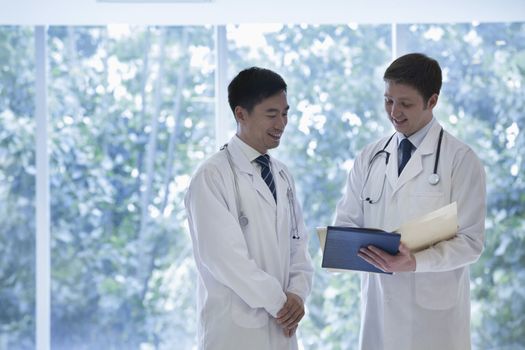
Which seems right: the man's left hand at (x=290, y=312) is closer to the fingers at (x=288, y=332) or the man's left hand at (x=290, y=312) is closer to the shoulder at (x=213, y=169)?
the fingers at (x=288, y=332)

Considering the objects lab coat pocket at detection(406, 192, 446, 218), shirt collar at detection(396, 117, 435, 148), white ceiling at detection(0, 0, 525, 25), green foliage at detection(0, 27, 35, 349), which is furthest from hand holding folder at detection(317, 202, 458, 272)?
green foliage at detection(0, 27, 35, 349)

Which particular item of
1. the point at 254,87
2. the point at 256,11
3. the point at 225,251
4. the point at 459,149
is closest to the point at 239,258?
the point at 225,251

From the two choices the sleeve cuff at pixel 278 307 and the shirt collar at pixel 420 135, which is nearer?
the sleeve cuff at pixel 278 307

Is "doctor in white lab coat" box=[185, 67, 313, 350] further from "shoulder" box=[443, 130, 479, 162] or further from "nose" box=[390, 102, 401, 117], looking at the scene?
"shoulder" box=[443, 130, 479, 162]

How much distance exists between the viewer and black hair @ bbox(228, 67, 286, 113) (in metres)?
2.37

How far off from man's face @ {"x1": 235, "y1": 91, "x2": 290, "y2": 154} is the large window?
5.53 ft

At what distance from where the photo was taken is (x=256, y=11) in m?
3.80

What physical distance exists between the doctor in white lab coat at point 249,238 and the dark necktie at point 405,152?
0.38 metres

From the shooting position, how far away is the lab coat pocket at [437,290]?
7.63 feet

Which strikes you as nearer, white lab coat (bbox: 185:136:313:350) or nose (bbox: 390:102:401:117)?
white lab coat (bbox: 185:136:313:350)

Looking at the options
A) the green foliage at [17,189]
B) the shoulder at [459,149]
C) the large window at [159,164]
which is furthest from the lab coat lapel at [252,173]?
the green foliage at [17,189]

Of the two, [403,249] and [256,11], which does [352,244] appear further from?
[256,11]

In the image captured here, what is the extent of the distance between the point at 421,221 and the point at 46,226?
2.59 metres

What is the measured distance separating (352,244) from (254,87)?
0.61m
